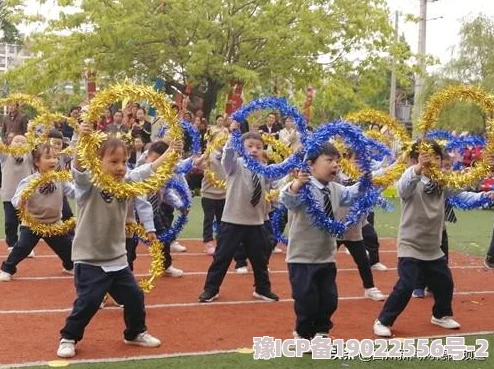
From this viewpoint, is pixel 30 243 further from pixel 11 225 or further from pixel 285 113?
pixel 285 113

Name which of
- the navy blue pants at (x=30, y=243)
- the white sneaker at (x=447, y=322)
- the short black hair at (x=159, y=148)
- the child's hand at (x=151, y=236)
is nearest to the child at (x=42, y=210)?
the navy blue pants at (x=30, y=243)

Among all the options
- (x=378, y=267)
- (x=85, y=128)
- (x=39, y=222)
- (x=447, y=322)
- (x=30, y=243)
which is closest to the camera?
(x=85, y=128)

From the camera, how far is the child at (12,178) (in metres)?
11.1

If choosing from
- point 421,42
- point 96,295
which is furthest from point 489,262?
point 421,42

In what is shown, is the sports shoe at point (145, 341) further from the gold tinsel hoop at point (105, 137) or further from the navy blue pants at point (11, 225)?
the navy blue pants at point (11, 225)

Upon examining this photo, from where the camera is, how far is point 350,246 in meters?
8.68

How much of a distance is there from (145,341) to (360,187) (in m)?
2.22

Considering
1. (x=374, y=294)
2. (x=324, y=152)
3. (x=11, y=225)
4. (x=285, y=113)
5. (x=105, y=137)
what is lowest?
(x=374, y=294)

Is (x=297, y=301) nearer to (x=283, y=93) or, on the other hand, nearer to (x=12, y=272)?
(x=12, y=272)

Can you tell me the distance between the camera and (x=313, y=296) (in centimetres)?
620

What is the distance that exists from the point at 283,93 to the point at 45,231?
1969 cm

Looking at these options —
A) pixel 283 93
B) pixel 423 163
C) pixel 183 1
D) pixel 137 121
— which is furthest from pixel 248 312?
pixel 283 93

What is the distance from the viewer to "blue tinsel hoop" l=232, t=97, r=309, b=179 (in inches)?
310

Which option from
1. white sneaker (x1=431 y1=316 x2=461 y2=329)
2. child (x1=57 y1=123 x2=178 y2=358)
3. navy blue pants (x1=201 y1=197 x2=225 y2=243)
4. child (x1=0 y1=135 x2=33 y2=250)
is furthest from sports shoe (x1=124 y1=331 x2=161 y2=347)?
child (x1=0 y1=135 x2=33 y2=250)
